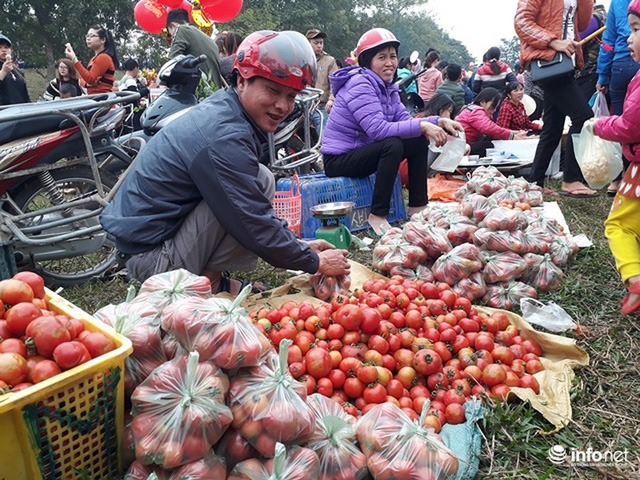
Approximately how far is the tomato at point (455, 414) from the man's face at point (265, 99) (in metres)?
1.64

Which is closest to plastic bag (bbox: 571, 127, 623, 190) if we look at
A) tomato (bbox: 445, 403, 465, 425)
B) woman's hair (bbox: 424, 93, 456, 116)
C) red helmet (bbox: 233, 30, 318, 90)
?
red helmet (bbox: 233, 30, 318, 90)

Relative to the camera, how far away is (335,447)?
166cm

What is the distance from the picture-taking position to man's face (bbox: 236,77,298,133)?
2.54m

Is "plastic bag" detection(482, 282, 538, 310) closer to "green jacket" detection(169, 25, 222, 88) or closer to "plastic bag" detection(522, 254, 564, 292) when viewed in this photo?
"plastic bag" detection(522, 254, 564, 292)

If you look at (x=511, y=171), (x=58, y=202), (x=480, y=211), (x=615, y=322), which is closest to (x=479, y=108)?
(x=511, y=171)

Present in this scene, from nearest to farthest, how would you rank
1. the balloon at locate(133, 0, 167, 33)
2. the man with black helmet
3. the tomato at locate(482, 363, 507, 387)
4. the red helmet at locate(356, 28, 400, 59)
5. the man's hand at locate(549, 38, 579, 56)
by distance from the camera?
the tomato at locate(482, 363, 507, 387) < the red helmet at locate(356, 28, 400, 59) < the man's hand at locate(549, 38, 579, 56) < the man with black helmet < the balloon at locate(133, 0, 167, 33)

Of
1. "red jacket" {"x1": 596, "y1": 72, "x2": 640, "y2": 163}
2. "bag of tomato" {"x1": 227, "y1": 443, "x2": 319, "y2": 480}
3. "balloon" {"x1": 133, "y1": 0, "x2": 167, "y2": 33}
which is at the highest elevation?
"balloon" {"x1": 133, "y1": 0, "x2": 167, "y2": 33}

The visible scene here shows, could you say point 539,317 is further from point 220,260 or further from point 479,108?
point 479,108

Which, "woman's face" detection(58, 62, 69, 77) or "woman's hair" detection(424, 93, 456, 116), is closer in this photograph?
"woman's hair" detection(424, 93, 456, 116)

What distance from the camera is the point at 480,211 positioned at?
381 cm

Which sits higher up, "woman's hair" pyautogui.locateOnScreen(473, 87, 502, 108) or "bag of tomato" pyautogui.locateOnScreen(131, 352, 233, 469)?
"woman's hair" pyautogui.locateOnScreen(473, 87, 502, 108)

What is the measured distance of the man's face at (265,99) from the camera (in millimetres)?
2543

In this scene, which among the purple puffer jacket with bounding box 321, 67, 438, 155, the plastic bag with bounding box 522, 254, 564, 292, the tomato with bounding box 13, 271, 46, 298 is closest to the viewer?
the tomato with bounding box 13, 271, 46, 298

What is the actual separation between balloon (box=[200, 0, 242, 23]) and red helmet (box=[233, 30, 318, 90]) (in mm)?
6863
